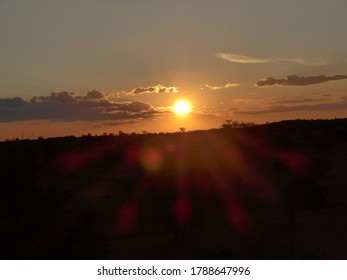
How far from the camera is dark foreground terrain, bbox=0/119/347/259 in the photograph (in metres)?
17.1

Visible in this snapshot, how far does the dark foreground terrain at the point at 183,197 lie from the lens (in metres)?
17.1

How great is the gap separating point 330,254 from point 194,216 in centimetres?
831

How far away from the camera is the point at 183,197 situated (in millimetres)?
29062

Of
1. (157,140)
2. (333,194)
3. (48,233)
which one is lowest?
(48,233)

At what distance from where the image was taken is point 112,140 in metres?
79.9

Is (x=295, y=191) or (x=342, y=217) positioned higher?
(x=295, y=191)

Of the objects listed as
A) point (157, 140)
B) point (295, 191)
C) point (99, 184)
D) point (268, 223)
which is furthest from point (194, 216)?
point (157, 140)

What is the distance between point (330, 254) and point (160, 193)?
11271 millimetres

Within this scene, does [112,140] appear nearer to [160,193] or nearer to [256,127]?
[256,127]

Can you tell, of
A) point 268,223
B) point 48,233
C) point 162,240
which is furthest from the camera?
A: point 268,223

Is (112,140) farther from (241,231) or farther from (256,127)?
(241,231)
